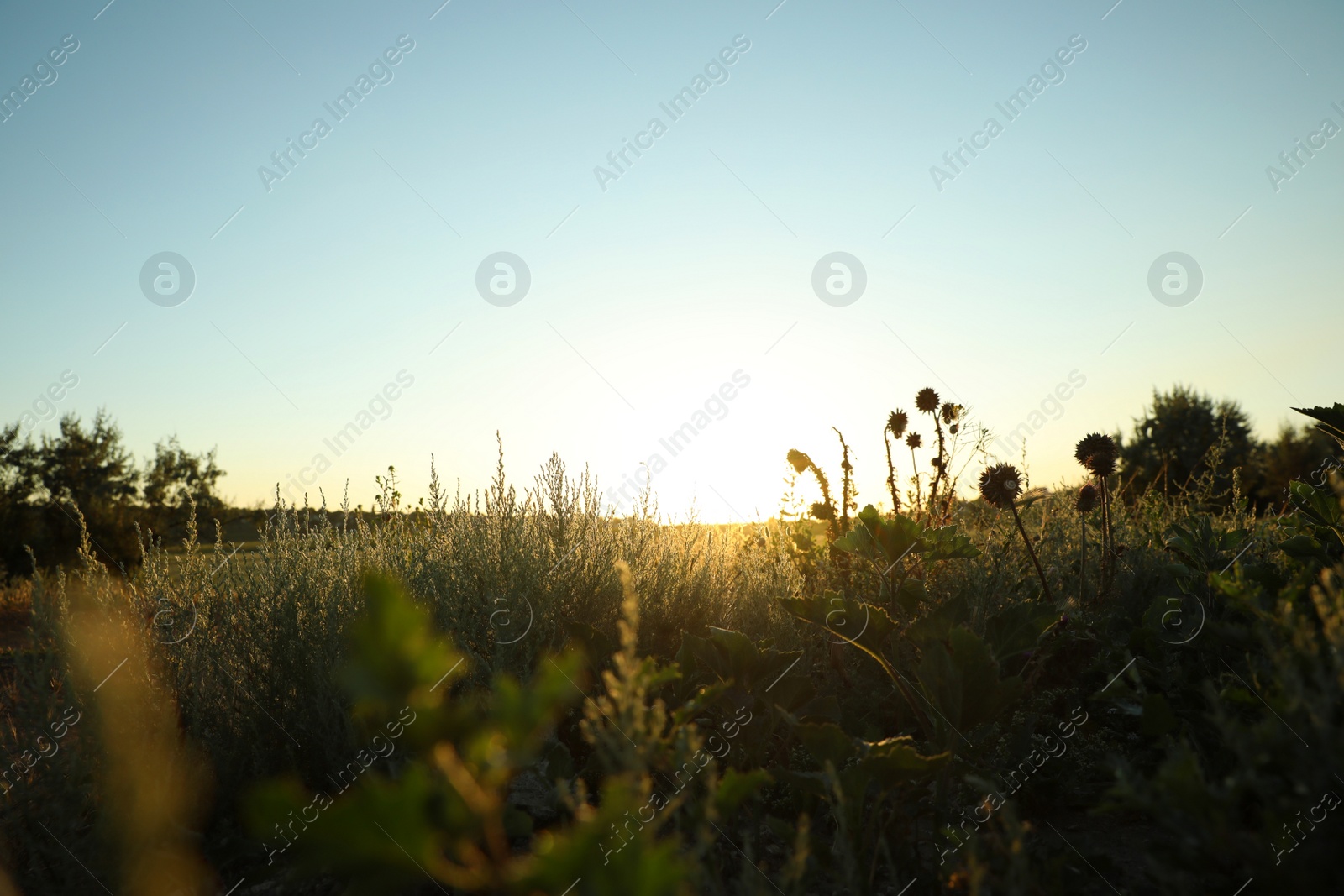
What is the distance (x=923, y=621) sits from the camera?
2.23 meters

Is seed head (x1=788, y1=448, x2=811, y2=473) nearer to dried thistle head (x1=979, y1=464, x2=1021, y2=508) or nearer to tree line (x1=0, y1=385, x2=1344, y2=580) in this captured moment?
dried thistle head (x1=979, y1=464, x2=1021, y2=508)

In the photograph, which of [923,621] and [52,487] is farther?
[52,487]

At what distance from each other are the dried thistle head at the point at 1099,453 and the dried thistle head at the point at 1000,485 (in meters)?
0.40

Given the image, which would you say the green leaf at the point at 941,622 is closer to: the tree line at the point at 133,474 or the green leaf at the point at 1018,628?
the green leaf at the point at 1018,628

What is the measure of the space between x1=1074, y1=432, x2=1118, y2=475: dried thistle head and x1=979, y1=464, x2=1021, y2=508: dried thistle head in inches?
15.9

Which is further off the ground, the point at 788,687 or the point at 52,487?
the point at 52,487

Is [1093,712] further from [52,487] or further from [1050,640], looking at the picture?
[52,487]

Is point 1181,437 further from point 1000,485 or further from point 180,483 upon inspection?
point 180,483

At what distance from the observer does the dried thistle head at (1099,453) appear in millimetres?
3469

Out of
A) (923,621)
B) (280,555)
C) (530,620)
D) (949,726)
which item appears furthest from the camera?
(280,555)

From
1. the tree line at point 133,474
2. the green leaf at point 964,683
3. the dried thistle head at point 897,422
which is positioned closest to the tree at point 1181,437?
the tree line at point 133,474

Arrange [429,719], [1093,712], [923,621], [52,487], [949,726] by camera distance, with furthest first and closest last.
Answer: [52,487], [1093,712], [923,621], [949,726], [429,719]

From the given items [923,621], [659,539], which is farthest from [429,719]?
[659,539]

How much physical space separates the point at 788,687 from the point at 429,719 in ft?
5.68
